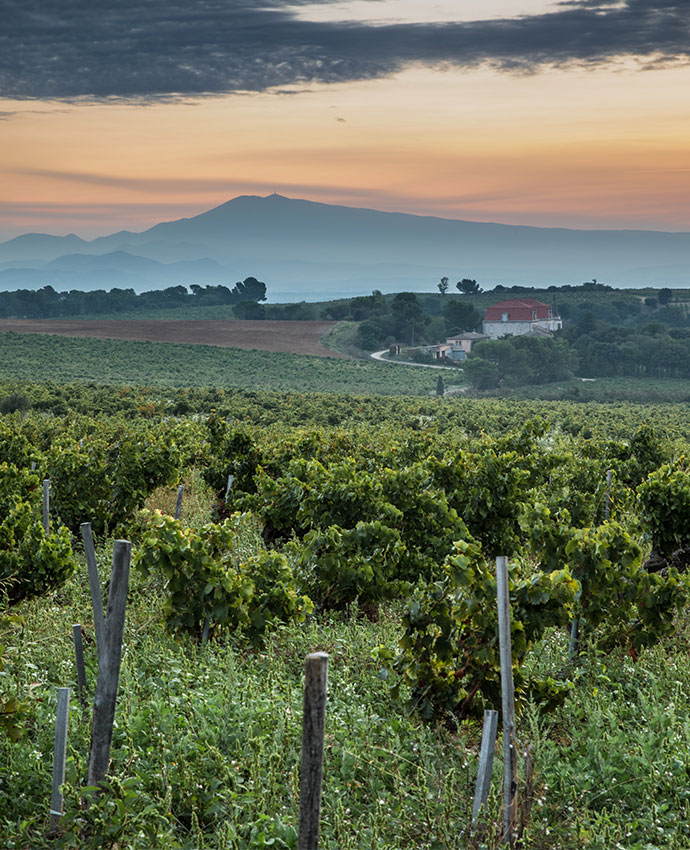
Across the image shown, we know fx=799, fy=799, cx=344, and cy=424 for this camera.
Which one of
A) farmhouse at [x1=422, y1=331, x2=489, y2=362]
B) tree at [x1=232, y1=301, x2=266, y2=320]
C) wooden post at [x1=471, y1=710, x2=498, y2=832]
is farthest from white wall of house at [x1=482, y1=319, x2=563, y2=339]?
wooden post at [x1=471, y1=710, x2=498, y2=832]

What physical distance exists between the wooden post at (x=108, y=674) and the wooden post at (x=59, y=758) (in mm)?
164

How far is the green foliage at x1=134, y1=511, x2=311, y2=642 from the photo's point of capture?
7.50m

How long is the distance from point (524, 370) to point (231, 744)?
8870 cm

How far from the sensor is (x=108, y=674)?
474 centimetres

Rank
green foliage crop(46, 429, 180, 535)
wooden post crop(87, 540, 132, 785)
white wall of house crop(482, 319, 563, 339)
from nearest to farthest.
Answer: wooden post crop(87, 540, 132, 785)
green foliage crop(46, 429, 180, 535)
white wall of house crop(482, 319, 563, 339)

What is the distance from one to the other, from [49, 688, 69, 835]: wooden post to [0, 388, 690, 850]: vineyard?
11 centimetres

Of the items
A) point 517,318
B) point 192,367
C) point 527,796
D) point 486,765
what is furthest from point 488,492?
point 517,318

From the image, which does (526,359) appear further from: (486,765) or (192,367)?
(486,765)

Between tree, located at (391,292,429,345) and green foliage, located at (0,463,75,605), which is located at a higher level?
tree, located at (391,292,429,345)

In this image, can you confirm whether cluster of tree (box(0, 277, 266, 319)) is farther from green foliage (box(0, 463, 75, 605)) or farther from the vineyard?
green foliage (box(0, 463, 75, 605))

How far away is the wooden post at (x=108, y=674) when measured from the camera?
185 inches

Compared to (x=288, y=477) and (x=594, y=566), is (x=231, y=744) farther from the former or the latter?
(x=288, y=477)

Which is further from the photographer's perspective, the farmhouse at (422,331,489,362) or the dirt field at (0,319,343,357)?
the farmhouse at (422,331,489,362)

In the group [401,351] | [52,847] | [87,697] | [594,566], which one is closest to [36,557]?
[87,697]
